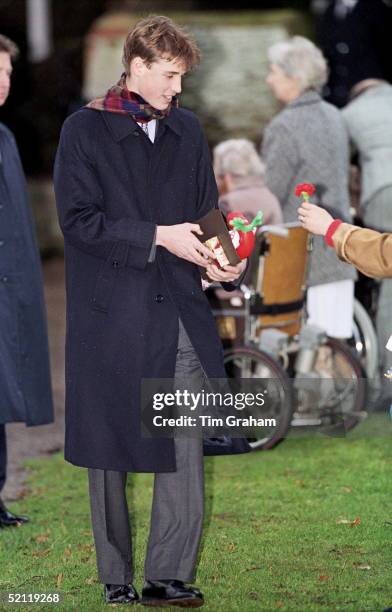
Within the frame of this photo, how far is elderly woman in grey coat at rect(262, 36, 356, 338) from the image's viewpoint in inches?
330

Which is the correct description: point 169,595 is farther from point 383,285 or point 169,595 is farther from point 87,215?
point 383,285

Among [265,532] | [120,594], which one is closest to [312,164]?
[265,532]

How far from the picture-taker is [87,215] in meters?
5.03

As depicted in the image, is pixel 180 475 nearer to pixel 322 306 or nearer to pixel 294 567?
pixel 294 567

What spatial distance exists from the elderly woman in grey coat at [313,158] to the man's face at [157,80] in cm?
330

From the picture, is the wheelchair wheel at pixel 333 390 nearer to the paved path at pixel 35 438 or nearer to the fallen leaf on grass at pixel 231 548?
the paved path at pixel 35 438

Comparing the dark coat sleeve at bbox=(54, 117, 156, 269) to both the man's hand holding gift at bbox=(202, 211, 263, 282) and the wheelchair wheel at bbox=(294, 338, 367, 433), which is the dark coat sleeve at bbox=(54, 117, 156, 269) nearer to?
the man's hand holding gift at bbox=(202, 211, 263, 282)

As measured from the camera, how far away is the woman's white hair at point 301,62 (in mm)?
8508

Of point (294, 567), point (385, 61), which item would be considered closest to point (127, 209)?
point (294, 567)

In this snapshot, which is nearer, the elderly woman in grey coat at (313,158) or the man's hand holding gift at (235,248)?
the man's hand holding gift at (235,248)

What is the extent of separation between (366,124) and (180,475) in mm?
4193

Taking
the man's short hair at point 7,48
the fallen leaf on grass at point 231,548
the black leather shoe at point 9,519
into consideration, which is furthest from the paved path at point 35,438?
the man's short hair at point 7,48

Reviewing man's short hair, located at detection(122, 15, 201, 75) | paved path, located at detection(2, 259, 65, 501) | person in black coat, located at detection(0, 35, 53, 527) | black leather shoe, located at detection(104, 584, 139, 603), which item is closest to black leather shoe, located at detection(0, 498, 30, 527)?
person in black coat, located at detection(0, 35, 53, 527)

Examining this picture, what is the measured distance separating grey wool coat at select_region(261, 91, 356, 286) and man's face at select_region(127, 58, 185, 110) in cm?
329
